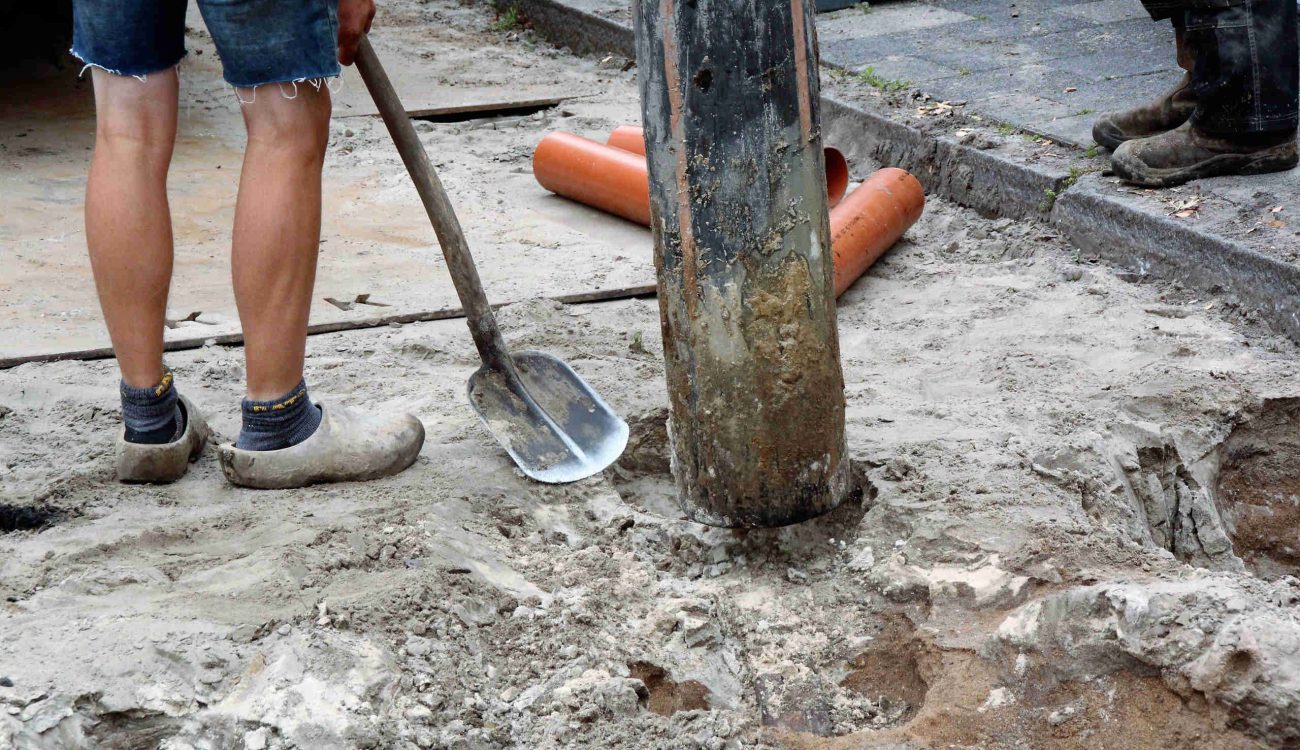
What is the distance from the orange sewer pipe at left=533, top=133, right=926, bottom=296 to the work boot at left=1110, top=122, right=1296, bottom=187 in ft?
2.18

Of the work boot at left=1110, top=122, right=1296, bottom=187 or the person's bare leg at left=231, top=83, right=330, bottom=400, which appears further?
the work boot at left=1110, top=122, right=1296, bottom=187

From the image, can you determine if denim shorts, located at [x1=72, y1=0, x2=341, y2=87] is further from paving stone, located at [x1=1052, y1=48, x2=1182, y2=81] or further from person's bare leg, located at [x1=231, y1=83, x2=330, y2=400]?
paving stone, located at [x1=1052, y1=48, x2=1182, y2=81]

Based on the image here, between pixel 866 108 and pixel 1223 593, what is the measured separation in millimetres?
3281

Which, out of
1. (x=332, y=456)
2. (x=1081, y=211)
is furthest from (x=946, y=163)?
(x=332, y=456)

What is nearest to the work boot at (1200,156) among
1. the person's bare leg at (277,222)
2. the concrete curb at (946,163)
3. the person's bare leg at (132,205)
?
the concrete curb at (946,163)

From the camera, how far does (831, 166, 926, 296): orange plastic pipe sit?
3.61 meters

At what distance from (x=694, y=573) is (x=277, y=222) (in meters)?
0.99

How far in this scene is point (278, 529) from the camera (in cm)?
220

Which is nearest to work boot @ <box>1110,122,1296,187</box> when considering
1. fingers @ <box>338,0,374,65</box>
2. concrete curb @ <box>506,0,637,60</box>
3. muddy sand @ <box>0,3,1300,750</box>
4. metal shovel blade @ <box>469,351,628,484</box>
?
muddy sand @ <box>0,3,1300,750</box>

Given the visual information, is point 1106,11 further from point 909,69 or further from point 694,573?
point 694,573

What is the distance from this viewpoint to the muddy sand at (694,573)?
5.67ft

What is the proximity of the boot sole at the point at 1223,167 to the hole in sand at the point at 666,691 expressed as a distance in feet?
7.96

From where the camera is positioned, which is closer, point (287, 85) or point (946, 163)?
point (287, 85)

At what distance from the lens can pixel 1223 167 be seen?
3625 mm
